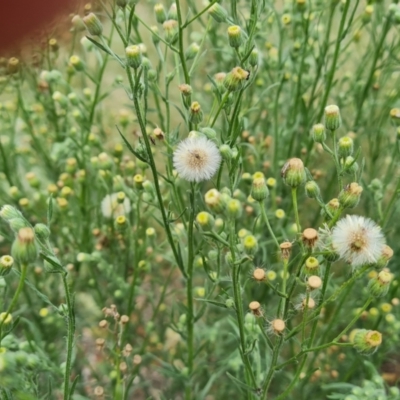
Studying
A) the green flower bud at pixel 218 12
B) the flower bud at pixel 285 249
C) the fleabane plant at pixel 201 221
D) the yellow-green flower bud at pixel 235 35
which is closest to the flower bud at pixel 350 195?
the fleabane plant at pixel 201 221

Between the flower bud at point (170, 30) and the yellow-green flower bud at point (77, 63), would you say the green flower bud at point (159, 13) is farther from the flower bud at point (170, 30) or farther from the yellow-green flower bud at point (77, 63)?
the yellow-green flower bud at point (77, 63)

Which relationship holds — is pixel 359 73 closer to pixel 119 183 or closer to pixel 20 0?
pixel 119 183

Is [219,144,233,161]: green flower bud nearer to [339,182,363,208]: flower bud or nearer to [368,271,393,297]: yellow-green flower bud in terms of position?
[339,182,363,208]: flower bud

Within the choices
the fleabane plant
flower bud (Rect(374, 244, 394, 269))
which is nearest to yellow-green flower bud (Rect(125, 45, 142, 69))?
the fleabane plant

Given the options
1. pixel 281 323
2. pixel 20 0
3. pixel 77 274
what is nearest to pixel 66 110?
pixel 77 274

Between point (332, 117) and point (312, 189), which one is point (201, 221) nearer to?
point (312, 189)

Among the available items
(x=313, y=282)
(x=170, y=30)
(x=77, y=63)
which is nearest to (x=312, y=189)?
(x=313, y=282)
